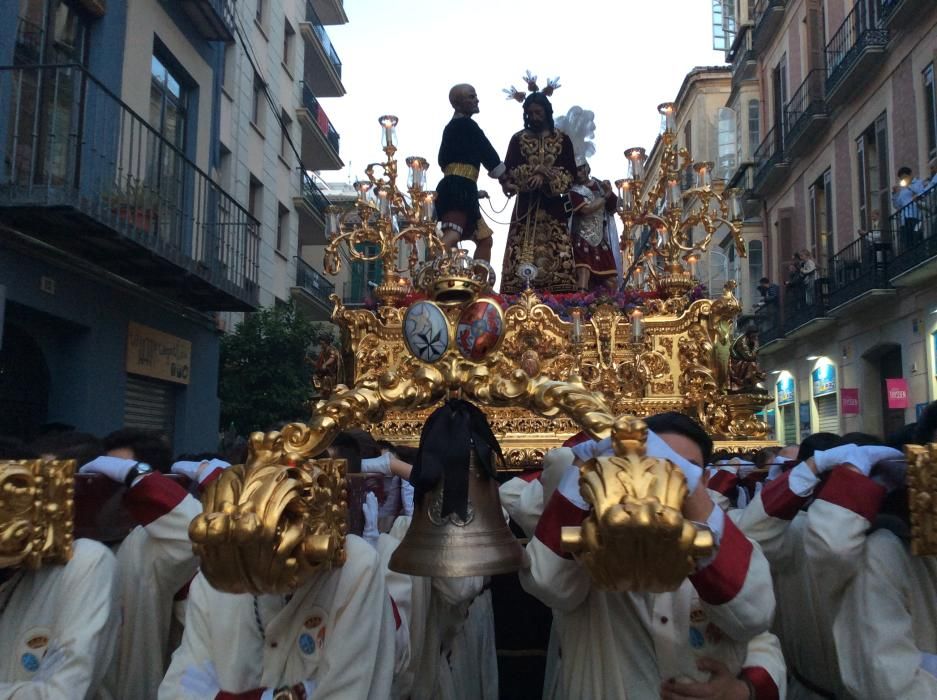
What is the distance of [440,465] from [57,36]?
865cm

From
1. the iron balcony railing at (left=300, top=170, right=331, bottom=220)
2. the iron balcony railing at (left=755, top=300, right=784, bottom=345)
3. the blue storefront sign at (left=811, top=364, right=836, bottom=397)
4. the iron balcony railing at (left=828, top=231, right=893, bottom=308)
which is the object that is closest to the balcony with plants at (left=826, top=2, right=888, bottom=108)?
the iron balcony railing at (left=828, top=231, right=893, bottom=308)

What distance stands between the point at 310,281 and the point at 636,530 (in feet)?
67.8

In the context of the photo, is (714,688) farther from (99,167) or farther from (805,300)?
(805,300)

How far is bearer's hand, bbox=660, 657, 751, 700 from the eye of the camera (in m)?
2.34

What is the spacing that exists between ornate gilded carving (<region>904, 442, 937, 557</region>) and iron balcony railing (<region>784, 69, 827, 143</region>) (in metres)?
18.5

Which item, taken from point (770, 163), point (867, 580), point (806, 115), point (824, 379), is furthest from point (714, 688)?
point (770, 163)

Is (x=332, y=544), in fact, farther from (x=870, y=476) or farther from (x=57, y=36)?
(x=57, y=36)

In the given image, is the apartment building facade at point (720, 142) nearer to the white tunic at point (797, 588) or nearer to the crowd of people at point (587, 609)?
the white tunic at point (797, 588)

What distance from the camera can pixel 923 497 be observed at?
2355 mm

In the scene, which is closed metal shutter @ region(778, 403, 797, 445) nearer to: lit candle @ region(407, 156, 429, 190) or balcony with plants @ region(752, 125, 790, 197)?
A: balcony with plants @ region(752, 125, 790, 197)

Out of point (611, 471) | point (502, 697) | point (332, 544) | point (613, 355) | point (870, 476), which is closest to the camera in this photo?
point (611, 471)

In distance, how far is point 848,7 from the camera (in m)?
18.7

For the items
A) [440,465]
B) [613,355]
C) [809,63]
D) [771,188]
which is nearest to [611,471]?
[440,465]

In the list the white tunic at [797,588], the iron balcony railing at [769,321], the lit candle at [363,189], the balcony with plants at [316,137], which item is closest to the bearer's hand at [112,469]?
the white tunic at [797,588]
